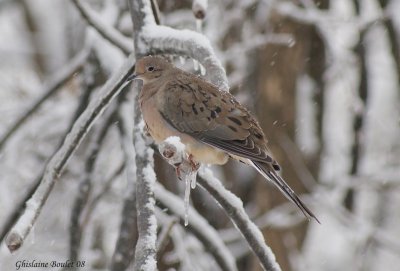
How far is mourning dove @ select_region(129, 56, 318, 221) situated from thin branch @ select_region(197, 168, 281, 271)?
0.51 feet

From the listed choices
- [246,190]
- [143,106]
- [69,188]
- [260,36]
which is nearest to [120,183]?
[69,188]

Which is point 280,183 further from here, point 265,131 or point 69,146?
point 265,131

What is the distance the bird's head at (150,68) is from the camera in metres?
2.99

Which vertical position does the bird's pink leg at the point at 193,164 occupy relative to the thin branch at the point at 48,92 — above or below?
above

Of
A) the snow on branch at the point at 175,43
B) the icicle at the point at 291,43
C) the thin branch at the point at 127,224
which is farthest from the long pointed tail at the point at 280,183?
the icicle at the point at 291,43

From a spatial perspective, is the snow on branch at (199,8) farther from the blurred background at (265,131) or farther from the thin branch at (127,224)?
the blurred background at (265,131)

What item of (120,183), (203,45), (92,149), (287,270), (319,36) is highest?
(203,45)

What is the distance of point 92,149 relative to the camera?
3.87 meters

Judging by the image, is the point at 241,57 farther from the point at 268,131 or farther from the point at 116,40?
the point at 116,40

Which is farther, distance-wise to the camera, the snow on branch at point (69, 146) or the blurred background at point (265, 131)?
the blurred background at point (265, 131)

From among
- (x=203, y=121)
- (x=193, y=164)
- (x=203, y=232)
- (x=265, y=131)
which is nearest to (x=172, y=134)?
(x=203, y=121)

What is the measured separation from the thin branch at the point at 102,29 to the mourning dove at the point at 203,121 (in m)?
0.49

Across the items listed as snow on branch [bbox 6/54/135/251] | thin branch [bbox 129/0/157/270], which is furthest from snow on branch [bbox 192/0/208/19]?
snow on branch [bbox 6/54/135/251]

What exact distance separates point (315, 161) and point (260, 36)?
3.78ft
